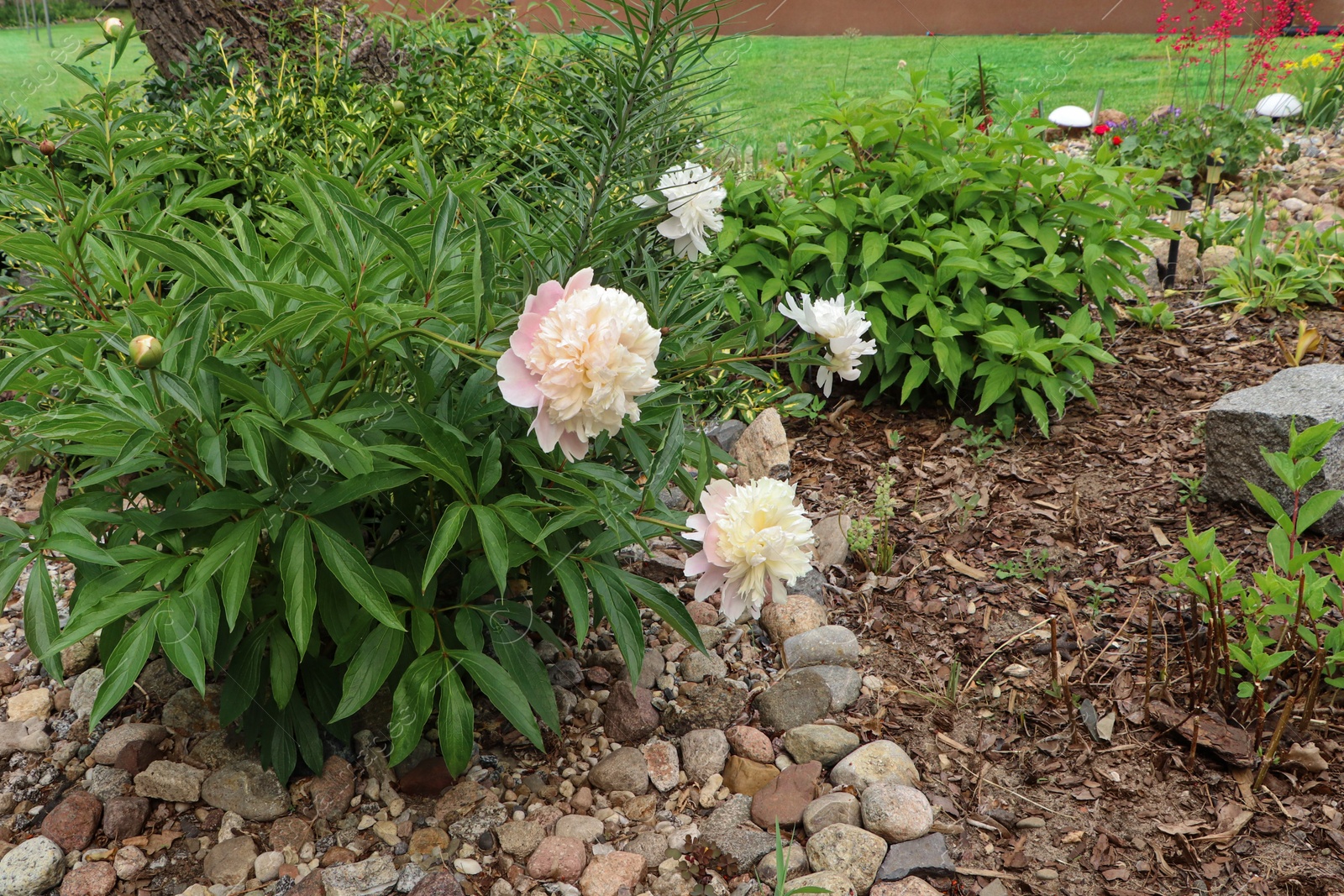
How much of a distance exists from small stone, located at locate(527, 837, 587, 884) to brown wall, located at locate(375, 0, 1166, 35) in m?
8.72

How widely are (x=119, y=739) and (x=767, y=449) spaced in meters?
1.95

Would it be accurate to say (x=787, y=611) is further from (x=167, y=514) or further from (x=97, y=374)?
(x=97, y=374)

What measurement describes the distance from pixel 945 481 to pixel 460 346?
2.18m

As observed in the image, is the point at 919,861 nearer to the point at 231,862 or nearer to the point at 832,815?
the point at 832,815

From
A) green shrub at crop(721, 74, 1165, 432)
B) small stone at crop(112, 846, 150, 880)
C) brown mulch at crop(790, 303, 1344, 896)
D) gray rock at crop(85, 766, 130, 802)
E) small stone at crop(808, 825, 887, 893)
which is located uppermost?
green shrub at crop(721, 74, 1165, 432)

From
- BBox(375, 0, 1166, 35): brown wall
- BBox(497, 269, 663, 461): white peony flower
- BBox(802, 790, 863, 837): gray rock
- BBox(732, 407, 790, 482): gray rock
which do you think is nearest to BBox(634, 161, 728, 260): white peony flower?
BBox(497, 269, 663, 461): white peony flower

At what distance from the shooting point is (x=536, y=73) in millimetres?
3320

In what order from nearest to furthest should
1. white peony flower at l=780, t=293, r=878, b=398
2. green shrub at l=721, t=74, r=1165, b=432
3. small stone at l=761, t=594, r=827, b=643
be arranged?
1. white peony flower at l=780, t=293, r=878, b=398
2. small stone at l=761, t=594, r=827, b=643
3. green shrub at l=721, t=74, r=1165, b=432

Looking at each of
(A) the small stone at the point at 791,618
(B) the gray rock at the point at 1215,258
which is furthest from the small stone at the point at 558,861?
(B) the gray rock at the point at 1215,258

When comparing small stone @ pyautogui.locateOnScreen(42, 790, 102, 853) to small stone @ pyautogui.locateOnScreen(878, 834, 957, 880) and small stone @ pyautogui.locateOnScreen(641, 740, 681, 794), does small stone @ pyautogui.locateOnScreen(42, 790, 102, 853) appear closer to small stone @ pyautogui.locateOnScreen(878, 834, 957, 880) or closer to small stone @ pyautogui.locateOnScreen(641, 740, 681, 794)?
small stone @ pyautogui.locateOnScreen(641, 740, 681, 794)

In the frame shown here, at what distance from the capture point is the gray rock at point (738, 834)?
178 centimetres

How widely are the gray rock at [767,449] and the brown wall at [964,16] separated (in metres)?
7.09

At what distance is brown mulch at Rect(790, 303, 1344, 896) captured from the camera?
178 cm

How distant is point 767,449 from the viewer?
3.14 meters
